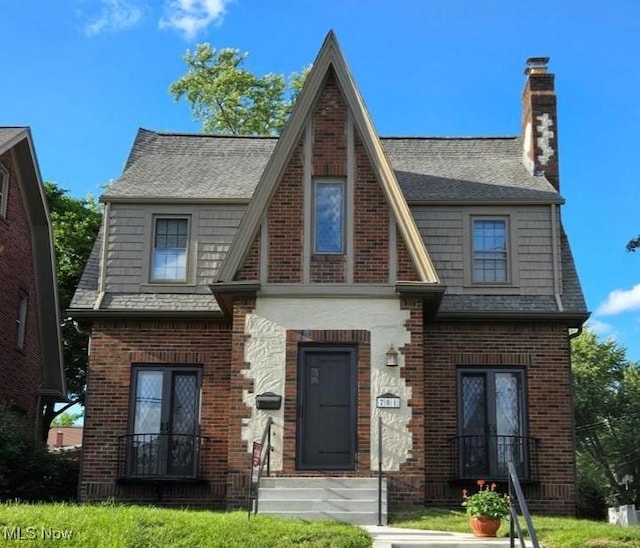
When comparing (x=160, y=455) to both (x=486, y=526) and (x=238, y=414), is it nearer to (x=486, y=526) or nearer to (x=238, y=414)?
(x=238, y=414)

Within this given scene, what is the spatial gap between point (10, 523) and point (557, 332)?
10.2 metres

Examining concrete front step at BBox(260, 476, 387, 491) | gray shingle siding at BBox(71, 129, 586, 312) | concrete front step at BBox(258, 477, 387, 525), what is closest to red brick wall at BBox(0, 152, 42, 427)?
gray shingle siding at BBox(71, 129, 586, 312)

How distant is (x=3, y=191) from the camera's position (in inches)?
802

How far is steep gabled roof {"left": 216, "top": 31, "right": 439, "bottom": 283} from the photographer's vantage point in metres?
15.8

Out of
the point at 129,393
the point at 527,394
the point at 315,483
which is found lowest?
the point at 315,483

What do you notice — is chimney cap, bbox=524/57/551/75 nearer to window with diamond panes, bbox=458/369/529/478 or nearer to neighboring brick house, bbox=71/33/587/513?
neighboring brick house, bbox=71/33/587/513

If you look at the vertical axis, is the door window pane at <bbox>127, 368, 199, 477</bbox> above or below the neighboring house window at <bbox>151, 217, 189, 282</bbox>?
below

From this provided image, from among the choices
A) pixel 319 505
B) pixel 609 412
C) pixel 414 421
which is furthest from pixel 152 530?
pixel 609 412

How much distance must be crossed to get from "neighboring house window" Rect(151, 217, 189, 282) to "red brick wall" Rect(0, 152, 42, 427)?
4.07 m

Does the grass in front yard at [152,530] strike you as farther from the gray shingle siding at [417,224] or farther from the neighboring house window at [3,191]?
the neighboring house window at [3,191]

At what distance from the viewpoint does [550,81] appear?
19.4 metres

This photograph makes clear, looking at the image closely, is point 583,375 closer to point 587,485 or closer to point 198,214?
point 587,485

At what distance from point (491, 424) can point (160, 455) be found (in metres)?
5.74

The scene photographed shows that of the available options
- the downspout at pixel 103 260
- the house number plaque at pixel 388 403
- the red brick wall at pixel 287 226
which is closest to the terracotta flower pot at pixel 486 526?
the house number plaque at pixel 388 403
